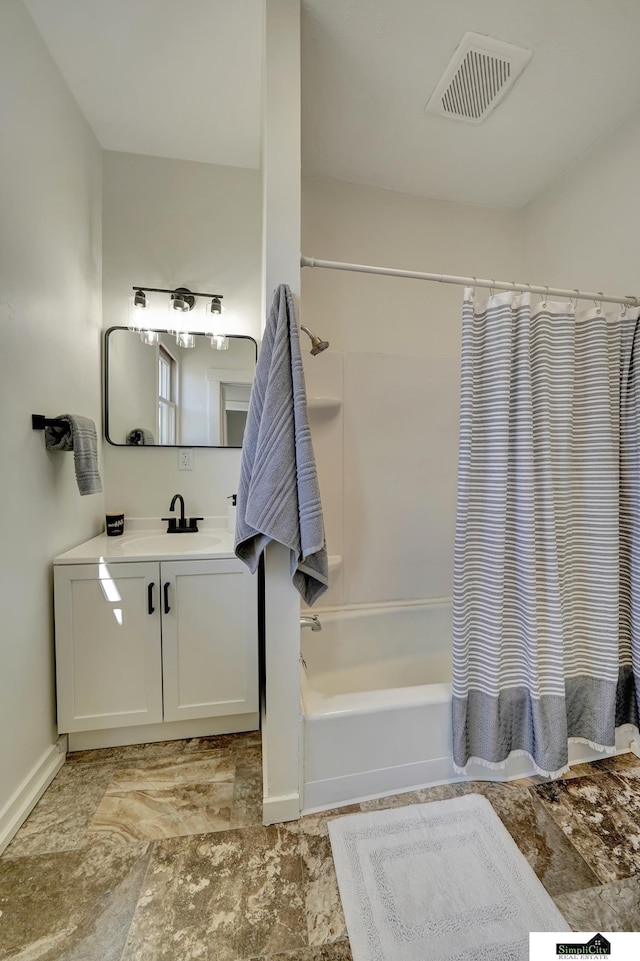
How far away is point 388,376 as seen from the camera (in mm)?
2033

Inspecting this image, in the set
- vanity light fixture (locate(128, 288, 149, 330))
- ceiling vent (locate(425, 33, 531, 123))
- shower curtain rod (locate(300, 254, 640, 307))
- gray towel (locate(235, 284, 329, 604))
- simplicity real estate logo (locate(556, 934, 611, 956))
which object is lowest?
simplicity real estate logo (locate(556, 934, 611, 956))

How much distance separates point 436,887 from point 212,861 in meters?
0.65

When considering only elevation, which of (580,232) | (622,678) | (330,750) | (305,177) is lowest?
(330,750)

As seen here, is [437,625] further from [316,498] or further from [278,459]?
[278,459]

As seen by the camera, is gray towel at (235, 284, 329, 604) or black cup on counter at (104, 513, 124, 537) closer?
gray towel at (235, 284, 329, 604)

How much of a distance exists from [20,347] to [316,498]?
1178 mm

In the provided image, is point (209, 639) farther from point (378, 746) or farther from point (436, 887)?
point (436, 887)

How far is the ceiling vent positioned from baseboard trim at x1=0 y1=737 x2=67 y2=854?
3024 millimetres

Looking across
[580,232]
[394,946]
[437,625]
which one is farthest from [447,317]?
[394,946]

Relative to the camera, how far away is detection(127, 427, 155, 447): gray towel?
6.46 ft

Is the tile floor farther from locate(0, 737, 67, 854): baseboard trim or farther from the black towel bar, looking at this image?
the black towel bar

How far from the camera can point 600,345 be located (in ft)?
4.48

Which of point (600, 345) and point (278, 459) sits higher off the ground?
point (600, 345)

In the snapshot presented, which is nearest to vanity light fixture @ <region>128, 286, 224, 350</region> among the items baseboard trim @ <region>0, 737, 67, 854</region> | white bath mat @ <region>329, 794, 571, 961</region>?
baseboard trim @ <region>0, 737, 67, 854</region>
